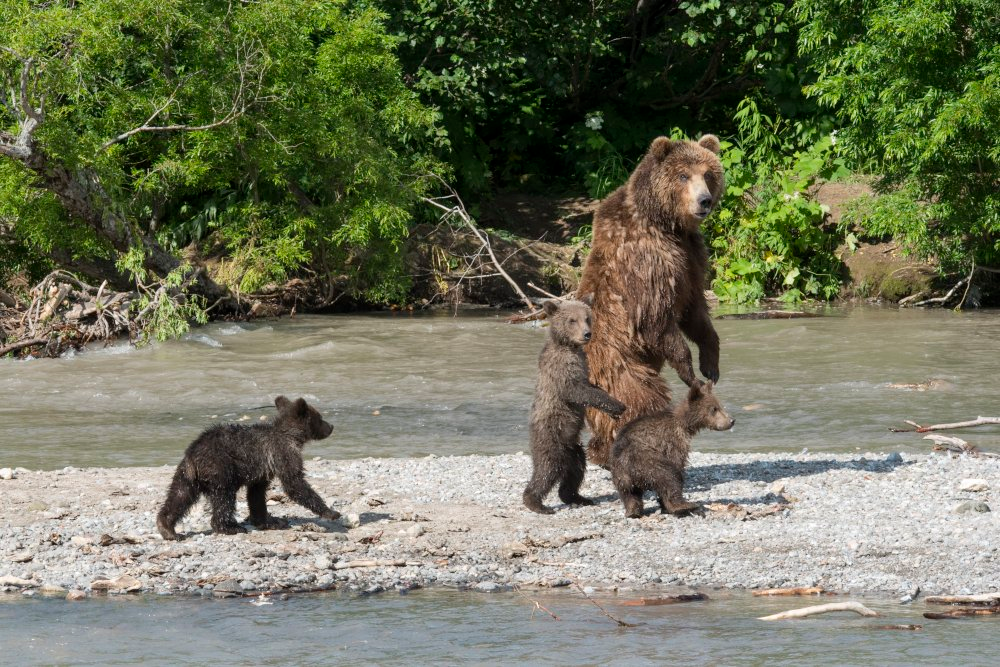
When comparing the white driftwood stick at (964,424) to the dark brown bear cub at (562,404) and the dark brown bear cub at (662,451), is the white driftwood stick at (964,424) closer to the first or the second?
the dark brown bear cub at (662,451)

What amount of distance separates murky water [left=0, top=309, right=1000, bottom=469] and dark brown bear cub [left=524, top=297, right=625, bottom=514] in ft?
9.37

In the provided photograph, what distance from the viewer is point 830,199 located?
23.0 meters

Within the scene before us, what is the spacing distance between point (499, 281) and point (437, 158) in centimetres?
239

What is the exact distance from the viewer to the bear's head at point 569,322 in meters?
7.72

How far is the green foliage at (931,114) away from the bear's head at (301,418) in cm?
1321

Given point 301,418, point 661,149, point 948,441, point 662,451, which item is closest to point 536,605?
point 662,451

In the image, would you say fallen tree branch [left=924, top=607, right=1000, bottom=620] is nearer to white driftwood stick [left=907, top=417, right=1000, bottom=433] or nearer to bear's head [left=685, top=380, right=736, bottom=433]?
bear's head [left=685, top=380, right=736, bottom=433]

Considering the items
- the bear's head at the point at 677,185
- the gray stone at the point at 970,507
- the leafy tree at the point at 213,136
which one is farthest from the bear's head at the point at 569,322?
→ the leafy tree at the point at 213,136

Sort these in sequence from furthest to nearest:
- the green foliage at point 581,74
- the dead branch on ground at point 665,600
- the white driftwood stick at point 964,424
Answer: the green foliage at point 581,74 → the white driftwood stick at point 964,424 → the dead branch on ground at point 665,600

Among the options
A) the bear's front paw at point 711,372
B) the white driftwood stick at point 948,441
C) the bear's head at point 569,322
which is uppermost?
the bear's head at point 569,322

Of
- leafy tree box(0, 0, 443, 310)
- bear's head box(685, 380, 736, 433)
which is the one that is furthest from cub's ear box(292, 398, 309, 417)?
leafy tree box(0, 0, 443, 310)

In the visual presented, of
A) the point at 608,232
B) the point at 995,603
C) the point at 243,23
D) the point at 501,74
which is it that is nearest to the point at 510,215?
the point at 501,74

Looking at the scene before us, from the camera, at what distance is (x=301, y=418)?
7.33 meters

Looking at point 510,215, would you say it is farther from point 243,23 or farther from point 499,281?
point 243,23
